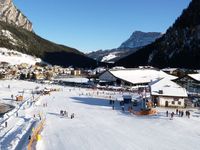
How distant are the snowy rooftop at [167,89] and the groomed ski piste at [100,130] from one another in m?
4.26

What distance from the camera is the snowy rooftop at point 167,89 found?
62741 millimetres

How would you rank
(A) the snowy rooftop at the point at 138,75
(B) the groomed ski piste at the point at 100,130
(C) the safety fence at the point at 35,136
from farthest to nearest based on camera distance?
(A) the snowy rooftop at the point at 138,75 → (B) the groomed ski piste at the point at 100,130 → (C) the safety fence at the point at 35,136

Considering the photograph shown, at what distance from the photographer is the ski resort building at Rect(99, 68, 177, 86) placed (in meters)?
105

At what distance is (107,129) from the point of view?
4506 cm

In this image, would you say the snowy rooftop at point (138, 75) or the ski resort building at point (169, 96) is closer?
the ski resort building at point (169, 96)

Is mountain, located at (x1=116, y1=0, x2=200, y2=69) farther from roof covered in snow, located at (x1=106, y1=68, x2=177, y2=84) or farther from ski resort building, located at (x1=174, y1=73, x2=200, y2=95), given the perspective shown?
ski resort building, located at (x1=174, y1=73, x2=200, y2=95)

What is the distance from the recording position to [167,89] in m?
63.9

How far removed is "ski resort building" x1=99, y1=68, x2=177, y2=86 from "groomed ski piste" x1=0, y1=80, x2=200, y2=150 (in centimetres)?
4037

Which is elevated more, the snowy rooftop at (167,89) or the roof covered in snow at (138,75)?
the roof covered in snow at (138,75)

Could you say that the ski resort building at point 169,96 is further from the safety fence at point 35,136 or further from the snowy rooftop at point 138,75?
the snowy rooftop at point 138,75

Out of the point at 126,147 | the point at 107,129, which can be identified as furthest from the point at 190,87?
the point at 126,147

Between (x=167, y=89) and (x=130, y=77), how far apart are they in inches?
1735

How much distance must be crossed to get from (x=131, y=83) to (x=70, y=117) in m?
50.5

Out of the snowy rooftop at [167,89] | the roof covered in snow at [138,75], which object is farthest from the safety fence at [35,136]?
the roof covered in snow at [138,75]
